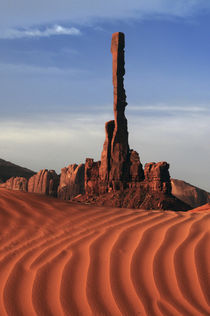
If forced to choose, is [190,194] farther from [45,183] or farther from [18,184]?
[18,184]

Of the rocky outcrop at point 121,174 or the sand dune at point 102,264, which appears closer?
the sand dune at point 102,264

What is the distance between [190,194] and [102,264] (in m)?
33.1

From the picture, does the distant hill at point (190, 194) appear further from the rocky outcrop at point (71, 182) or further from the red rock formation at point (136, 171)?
the red rock formation at point (136, 171)

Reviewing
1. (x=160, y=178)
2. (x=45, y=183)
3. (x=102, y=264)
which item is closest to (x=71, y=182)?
(x=45, y=183)

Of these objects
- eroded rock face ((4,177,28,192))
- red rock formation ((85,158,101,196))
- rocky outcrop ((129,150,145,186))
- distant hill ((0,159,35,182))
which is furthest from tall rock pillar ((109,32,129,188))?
distant hill ((0,159,35,182))

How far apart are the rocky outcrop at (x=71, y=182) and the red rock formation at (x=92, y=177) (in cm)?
782

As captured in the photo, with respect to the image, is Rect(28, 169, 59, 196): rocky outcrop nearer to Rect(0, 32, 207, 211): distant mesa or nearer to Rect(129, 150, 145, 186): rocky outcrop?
Rect(0, 32, 207, 211): distant mesa

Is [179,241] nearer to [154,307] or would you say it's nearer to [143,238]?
[143,238]

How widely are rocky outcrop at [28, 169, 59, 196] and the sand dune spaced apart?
1076 inches

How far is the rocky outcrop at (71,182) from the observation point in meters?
31.6

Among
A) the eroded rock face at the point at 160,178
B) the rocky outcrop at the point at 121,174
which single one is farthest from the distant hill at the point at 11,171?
the eroded rock face at the point at 160,178

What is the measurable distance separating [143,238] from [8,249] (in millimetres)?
1525

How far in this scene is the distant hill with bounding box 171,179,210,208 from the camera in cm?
3534

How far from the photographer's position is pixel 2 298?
124 inches
